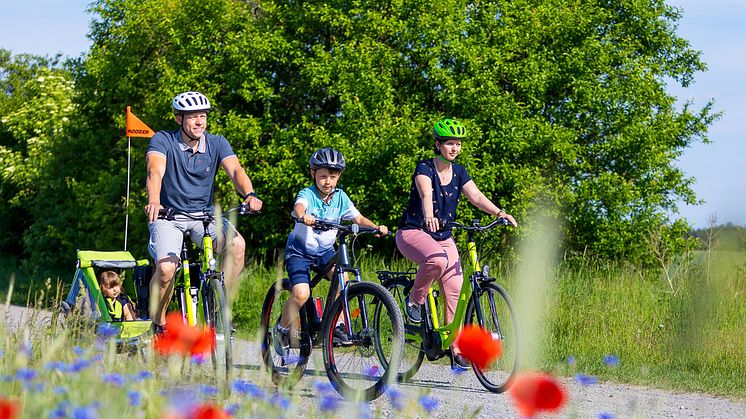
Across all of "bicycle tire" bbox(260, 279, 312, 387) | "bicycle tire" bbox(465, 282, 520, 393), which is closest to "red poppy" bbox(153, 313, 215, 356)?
"bicycle tire" bbox(260, 279, 312, 387)

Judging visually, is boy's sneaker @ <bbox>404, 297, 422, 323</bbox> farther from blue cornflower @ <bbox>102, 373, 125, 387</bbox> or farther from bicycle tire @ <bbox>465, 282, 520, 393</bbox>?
blue cornflower @ <bbox>102, 373, 125, 387</bbox>

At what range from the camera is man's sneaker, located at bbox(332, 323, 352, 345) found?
6.69 metres

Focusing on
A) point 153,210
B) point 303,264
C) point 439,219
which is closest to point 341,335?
point 303,264

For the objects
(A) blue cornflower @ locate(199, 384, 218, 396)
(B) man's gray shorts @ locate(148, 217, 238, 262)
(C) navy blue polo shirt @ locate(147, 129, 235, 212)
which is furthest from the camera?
(C) navy blue polo shirt @ locate(147, 129, 235, 212)

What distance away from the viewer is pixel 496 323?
7227mm

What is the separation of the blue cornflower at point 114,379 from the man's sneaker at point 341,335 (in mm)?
3141

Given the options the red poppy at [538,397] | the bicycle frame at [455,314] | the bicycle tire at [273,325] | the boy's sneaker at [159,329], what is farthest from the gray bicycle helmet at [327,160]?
the red poppy at [538,397]

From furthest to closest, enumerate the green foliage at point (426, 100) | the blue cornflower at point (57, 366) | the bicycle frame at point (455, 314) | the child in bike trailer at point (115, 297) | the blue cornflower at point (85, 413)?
1. the green foliage at point (426, 100)
2. the child in bike trailer at point (115, 297)
3. the bicycle frame at point (455, 314)
4. the blue cornflower at point (57, 366)
5. the blue cornflower at point (85, 413)

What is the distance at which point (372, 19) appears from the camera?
61.2 ft

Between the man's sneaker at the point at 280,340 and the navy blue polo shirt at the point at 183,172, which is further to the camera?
the man's sneaker at the point at 280,340

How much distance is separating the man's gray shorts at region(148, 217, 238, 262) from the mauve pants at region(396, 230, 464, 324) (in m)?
1.45

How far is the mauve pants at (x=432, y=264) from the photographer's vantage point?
24.9ft

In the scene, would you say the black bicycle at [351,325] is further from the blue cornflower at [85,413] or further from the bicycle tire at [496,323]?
the blue cornflower at [85,413]

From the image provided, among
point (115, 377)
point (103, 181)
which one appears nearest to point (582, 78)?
point (103, 181)
